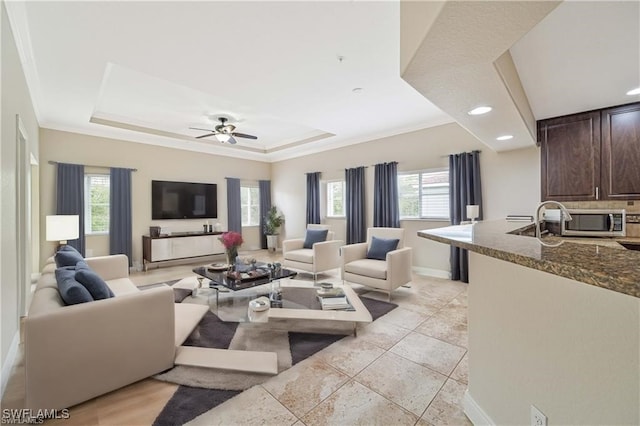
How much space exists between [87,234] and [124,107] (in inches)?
100

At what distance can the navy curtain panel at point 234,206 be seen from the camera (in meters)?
7.09

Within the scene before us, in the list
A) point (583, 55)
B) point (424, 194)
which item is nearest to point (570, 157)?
point (583, 55)

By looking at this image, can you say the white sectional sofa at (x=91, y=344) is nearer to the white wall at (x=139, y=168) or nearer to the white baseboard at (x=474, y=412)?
the white baseboard at (x=474, y=412)

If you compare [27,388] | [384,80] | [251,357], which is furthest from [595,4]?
[27,388]

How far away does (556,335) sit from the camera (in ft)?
3.59

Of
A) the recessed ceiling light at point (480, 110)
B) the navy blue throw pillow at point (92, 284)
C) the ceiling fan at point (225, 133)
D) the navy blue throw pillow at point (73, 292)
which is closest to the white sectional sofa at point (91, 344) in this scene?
the navy blue throw pillow at point (73, 292)

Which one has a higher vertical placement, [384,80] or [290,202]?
[384,80]

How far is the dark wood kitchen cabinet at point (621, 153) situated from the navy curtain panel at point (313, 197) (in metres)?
4.94

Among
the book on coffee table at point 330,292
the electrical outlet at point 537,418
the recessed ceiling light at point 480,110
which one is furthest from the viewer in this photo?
the book on coffee table at point 330,292

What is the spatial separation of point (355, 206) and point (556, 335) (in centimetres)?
491

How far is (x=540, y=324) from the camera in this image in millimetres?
1173

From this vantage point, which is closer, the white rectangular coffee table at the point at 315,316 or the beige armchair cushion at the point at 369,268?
the white rectangular coffee table at the point at 315,316

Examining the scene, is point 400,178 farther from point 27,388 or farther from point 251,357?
point 27,388

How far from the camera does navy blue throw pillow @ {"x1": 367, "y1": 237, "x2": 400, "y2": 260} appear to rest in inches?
161
